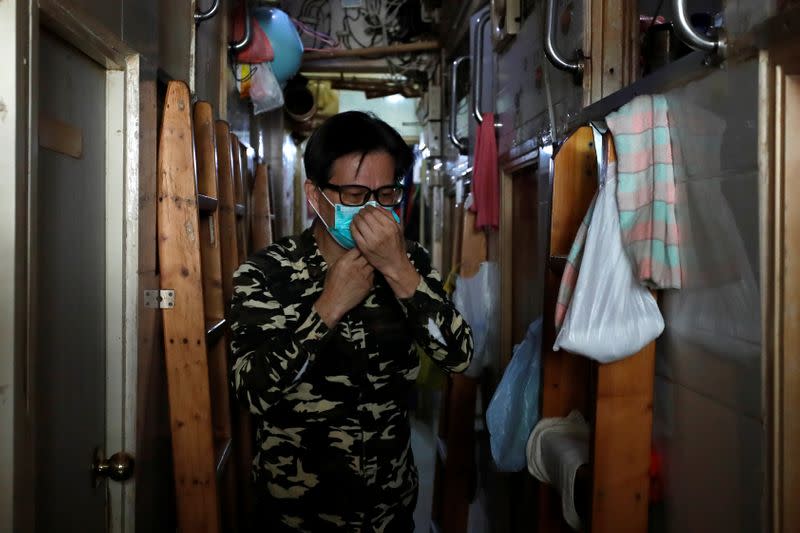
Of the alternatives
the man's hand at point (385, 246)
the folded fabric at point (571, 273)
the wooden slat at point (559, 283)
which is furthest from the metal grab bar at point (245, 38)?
the folded fabric at point (571, 273)

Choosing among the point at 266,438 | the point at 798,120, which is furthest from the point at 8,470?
the point at 798,120

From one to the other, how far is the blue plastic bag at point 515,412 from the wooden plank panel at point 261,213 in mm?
2039

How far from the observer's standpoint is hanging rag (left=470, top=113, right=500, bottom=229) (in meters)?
3.06

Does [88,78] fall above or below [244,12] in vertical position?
below

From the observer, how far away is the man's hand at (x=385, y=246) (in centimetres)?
154

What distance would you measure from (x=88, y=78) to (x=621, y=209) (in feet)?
4.50

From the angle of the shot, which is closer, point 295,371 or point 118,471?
point 295,371

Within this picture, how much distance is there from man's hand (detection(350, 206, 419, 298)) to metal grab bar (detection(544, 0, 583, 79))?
739 millimetres

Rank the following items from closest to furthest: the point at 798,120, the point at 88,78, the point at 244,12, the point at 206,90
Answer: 1. the point at 798,120
2. the point at 88,78
3. the point at 206,90
4. the point at 244,12

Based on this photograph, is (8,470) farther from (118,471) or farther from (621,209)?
(621,209)

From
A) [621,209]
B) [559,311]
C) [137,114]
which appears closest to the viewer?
[621,209]

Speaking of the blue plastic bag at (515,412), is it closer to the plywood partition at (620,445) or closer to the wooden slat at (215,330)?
the plywood partition at (620,445)

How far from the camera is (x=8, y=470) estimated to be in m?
1.09

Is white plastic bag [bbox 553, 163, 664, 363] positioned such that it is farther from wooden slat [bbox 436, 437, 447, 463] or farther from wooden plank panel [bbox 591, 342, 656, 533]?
wooden slat [bbox 436, 437, 447, 463]
